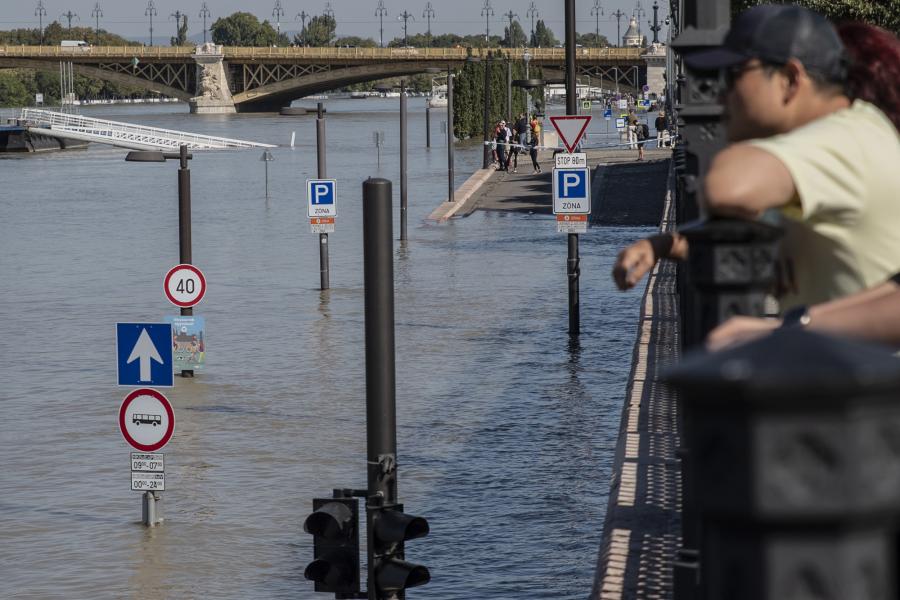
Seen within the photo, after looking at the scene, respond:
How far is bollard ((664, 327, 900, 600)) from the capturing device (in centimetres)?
143

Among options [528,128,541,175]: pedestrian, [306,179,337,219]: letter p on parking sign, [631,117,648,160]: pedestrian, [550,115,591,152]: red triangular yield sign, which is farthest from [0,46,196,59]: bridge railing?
[550,115,591,152]: red triangular yield sign

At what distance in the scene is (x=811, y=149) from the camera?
254cm

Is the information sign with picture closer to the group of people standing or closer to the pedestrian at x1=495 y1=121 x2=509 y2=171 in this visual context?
the group of people standing

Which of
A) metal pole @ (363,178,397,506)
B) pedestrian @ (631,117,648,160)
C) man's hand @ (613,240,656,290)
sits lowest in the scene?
metal pole @ (363,178,397,506)

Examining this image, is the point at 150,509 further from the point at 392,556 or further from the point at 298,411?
the point at 392,556

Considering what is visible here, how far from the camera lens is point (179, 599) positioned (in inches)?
449

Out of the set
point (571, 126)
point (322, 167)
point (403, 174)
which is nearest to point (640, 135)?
point (403, 174)

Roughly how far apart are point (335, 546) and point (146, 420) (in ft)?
16.4

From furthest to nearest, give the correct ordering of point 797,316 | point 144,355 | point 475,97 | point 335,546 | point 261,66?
point 261,66 < point 475,97 < point 144,355 < point 335,546 < point 797,316

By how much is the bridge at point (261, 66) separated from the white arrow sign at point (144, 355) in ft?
321

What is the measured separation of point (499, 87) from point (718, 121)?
70.1 m

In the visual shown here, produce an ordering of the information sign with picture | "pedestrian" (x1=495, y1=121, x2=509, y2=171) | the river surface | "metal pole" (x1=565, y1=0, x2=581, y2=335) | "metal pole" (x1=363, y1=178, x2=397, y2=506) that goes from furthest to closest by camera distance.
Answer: "pedestrian" (x1=495, y1=121, x2=509, y2=171) → "metal pole" (x1=565, y1=0, x2=581, y2=335) → the information sign with picture → the river surface → "metal pole" (x1=363, y1=178, x2=397, y2=506)

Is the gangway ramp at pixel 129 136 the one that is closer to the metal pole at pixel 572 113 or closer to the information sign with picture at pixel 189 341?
the metal pole at pixel 572 113

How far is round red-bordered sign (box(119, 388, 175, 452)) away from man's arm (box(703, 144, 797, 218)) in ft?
35.0
